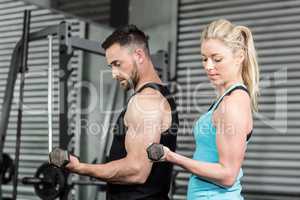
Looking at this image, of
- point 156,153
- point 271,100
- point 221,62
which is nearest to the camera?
point 156,153

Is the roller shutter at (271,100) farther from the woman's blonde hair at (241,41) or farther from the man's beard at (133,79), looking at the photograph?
the woman's blonde hair at (241,41)

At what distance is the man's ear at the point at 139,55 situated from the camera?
6.97 ft

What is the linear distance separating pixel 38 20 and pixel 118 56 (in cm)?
242

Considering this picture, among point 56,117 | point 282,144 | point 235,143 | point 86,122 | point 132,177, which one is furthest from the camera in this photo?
point 86,122

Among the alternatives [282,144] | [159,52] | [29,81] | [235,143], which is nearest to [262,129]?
[282,144]

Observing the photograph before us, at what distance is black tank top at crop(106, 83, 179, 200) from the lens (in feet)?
6.27

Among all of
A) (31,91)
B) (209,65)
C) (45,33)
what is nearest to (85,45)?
(45,33)

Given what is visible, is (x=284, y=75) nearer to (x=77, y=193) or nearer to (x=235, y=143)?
(x=77, y=193)

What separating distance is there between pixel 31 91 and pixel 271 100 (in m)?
2.09

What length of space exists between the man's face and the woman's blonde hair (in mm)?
503

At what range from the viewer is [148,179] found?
6.34ft

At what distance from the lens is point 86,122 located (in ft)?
14.9

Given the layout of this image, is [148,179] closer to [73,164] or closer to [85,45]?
[73,164]

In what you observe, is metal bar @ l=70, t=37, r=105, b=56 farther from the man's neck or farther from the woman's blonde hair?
the woman's blonde hair
